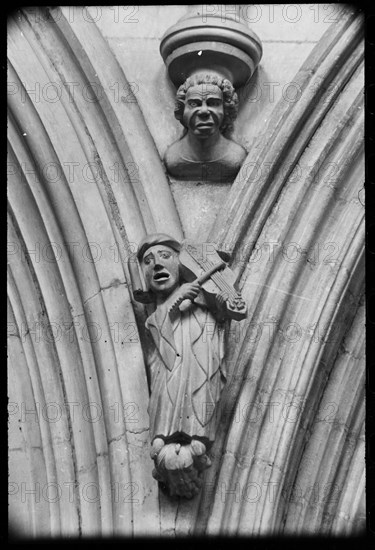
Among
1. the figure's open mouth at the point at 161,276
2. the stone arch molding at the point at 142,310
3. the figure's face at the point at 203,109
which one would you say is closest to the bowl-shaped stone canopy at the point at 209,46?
the figure's face at the point at 203,109

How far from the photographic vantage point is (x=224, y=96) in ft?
41.4

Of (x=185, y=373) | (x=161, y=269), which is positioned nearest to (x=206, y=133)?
(x=161, y=269)

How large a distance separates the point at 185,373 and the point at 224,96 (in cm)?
149

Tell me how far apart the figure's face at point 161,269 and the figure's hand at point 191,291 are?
8 centimetres

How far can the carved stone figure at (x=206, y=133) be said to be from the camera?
41.3 feet

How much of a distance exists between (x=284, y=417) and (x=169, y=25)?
2.11 meters

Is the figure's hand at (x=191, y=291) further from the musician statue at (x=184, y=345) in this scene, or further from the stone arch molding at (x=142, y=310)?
the stone arch molding at (x=142, y=310)

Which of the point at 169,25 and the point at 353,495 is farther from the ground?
the point at 169,25

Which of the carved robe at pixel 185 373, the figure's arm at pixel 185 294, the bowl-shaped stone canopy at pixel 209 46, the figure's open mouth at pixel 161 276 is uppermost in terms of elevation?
the bowl-shaped stone canopy at pixel 209 46

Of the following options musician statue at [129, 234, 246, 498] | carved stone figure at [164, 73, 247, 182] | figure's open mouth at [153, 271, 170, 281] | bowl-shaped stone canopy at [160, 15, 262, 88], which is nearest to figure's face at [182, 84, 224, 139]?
carved stone figure at [164, 73, 247, 182]

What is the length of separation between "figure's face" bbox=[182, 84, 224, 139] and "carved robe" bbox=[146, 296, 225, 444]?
98 centimetres
